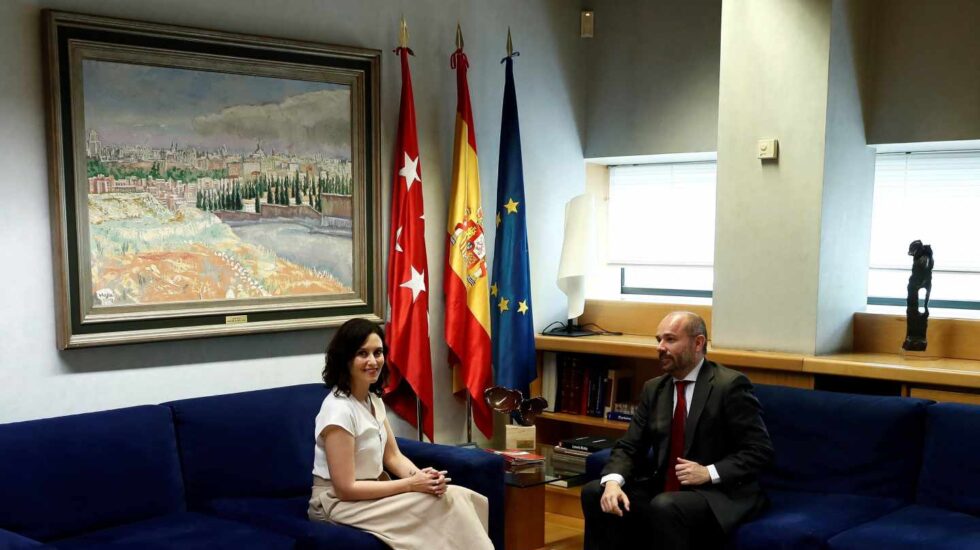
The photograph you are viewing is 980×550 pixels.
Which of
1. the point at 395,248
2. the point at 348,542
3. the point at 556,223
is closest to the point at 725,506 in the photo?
the point at 348,542

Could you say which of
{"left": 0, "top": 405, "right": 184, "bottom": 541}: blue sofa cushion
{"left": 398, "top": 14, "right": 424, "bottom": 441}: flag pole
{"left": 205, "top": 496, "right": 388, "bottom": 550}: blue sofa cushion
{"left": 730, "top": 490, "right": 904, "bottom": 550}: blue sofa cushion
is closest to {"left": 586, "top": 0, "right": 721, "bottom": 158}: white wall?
{"left": 398, "top": 14, "right": 424, "bottom": 441}: flag pole

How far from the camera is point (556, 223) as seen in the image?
17.3 ft

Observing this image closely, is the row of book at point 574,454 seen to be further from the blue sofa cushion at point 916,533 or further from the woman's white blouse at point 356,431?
the blue sofa cushion at point 916,533

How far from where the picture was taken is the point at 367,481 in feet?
10.7

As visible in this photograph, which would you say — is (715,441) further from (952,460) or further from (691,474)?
(952,460)

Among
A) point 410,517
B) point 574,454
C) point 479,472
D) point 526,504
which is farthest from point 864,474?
point 410,517

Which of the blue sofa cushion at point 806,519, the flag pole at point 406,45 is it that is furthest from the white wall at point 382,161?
the blue sofa cushion at point 806,519

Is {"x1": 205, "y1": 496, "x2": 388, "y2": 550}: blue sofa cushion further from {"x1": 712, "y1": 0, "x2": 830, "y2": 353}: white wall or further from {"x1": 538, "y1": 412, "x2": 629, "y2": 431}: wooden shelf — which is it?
{"x1": 712, "y1": 0, "x2": 830, "y2": 353}: white wall

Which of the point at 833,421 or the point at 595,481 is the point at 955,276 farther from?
the point at 595,481

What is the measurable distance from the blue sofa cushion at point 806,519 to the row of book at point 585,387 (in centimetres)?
134

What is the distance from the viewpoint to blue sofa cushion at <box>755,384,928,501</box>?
11.5 ft

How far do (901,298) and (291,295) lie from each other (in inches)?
116

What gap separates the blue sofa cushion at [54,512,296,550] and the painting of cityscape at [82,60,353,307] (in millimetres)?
893

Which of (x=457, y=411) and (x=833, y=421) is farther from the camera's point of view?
(x=457, y=411)
